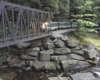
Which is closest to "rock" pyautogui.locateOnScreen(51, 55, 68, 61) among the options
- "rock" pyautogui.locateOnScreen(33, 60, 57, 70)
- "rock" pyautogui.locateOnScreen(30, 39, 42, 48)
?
"rock" pyautogui.locateOnScreen(33, 60, 57, 70)

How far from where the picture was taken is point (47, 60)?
467 inches

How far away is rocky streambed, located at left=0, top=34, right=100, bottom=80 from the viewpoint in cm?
1007

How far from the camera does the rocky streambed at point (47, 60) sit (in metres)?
10.1

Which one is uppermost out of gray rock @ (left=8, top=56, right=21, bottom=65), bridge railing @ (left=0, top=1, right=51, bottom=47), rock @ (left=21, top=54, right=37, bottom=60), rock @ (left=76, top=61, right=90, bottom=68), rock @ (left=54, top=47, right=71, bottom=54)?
bridge railing @ (left=0, top=1, right=51, bottom=47)

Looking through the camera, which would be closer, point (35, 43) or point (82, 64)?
point (82, 64)

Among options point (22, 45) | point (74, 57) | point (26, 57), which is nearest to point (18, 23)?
point (22, 45)

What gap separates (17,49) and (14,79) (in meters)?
4.48

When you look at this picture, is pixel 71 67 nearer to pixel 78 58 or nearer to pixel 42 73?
pixel 78 58

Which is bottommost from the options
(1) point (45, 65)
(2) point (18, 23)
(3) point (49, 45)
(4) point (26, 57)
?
(1) point (45, 65)

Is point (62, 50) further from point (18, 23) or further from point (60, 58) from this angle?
point (18, 23)

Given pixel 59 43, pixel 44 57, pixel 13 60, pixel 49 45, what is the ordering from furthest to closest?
pixel 59 43 < pixel 49 45 < pixel 44 57 < pixel 13 60

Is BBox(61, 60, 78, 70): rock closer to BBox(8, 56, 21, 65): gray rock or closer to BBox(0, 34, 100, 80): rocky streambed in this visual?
BBox(0, 34, 100, 80): rocky streambed

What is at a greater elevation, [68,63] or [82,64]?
[68,63]

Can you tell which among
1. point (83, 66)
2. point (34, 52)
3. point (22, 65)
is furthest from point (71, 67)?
point (22, 65)
